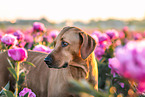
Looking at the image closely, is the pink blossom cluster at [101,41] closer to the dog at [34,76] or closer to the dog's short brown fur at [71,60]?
the dog at [34,76]

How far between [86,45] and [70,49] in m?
0.19

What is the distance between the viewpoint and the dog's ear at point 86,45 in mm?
2170

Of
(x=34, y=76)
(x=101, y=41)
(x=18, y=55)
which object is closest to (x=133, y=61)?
(x=18, y=55)

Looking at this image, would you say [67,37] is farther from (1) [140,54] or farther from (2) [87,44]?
(1) [140,54]

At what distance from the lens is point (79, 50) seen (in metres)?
2.25

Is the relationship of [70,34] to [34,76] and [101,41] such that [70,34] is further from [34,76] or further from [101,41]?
[101,41]

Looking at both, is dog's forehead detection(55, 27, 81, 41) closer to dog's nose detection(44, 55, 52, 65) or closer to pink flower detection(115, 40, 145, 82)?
dog's nose detection(44, 55, 52, 65)

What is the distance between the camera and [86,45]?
222 cm

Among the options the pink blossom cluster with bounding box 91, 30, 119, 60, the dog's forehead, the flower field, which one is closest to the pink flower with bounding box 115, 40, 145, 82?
the flower field

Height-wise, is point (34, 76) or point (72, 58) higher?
point (72, 58)

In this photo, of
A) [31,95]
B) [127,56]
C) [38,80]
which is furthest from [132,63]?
[38,80]

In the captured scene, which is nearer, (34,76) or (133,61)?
(133,61)

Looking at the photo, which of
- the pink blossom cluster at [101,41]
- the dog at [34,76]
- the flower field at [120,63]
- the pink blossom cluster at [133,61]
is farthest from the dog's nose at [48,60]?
the pink blossom cluster at [101,41]

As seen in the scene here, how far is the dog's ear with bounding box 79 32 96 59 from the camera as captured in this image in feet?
7.12
